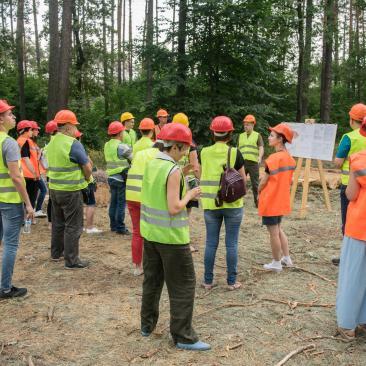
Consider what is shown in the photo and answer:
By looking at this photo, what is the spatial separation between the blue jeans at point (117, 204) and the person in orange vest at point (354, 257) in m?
4.53

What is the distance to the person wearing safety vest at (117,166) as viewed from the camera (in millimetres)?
7332

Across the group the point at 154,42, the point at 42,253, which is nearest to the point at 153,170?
the point at 42,253

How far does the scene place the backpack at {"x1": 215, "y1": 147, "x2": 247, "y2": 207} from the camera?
4793 millimetres

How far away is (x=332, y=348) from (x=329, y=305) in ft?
3.20

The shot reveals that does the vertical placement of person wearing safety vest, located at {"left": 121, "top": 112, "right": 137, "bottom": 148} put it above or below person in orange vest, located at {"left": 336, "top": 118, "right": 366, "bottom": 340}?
above

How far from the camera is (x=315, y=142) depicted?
383 inches

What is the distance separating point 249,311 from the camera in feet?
15.5

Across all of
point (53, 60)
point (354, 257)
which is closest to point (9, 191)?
point (354, 257)

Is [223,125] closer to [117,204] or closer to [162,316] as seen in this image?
[162,316]

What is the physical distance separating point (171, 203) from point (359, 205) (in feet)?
5.30

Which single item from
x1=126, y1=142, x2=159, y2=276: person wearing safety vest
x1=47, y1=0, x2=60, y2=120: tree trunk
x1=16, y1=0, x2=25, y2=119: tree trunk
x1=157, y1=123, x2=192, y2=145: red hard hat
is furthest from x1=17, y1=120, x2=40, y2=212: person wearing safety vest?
Answer: x1=16, y1=0, x2=25, y2=119: tree trunk

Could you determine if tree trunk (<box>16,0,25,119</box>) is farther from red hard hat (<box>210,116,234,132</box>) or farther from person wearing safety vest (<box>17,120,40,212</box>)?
red hard hat (<box>210,116,234,132</box>)

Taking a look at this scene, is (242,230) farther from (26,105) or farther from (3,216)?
(26,105)

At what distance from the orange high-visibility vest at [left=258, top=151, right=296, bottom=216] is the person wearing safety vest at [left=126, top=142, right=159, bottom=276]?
1505 millimetres
